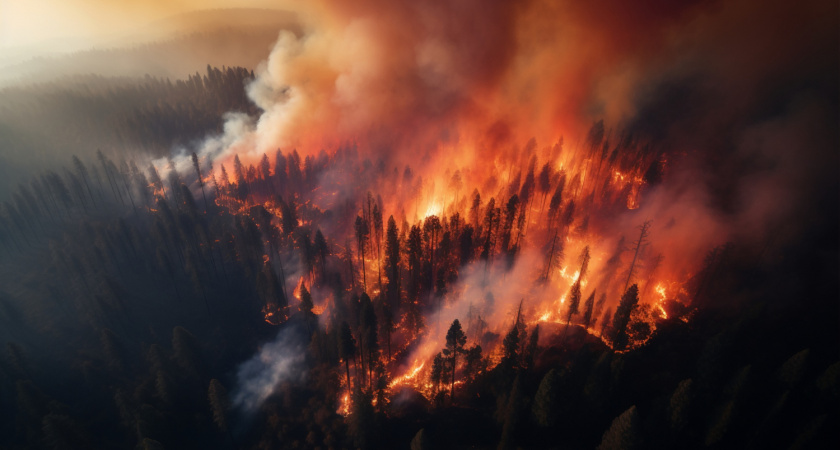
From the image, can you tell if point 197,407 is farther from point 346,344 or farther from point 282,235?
point 282,235

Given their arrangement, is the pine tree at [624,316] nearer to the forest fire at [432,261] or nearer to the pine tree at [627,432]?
the forest fire at [432,261]

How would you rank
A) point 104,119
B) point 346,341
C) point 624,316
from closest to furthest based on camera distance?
point 346,341, point 624,316, point 104,119

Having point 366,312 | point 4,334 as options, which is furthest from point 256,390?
point 4,334

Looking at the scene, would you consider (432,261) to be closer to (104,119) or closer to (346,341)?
(346,341)

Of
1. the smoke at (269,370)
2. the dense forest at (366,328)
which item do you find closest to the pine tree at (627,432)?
the dense forest at (366,328)

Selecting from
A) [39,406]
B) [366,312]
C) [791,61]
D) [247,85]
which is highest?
[247,85]

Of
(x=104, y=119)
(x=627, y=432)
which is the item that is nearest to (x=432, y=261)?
(x=627, y=432)

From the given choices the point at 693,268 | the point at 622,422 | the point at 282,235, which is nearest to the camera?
the point at 622,422
